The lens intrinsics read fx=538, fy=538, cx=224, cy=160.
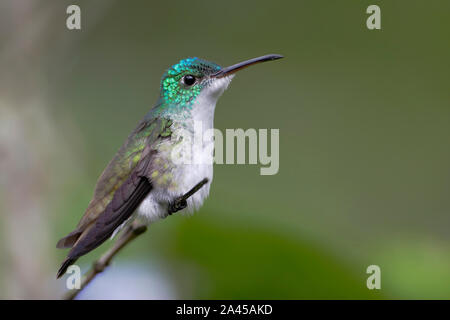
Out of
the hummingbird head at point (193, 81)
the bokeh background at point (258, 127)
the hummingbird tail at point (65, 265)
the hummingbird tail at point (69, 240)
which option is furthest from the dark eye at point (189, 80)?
the hummingbird tail at point (65, 265)

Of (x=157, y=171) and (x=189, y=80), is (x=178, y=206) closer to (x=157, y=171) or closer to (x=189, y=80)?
(x=157, y=171)

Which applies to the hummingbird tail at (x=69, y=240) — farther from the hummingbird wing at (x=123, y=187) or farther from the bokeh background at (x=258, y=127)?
the bokeh background at (x=258, y=127)

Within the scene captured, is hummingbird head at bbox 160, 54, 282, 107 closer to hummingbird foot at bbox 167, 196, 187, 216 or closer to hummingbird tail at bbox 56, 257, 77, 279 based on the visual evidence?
hummingbird foot at bbox 167, 196, 187, 216

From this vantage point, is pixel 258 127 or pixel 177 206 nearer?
pixel 177 206

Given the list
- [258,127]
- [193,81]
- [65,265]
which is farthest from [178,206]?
[258,127]

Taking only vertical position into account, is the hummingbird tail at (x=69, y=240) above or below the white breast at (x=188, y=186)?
below

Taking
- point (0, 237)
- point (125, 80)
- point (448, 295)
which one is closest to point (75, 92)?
point (125, 80)

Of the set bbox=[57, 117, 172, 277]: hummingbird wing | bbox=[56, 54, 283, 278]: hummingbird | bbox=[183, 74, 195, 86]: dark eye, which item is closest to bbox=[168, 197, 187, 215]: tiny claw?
bbox=[56, 54, 283, 278]: hummingbird
